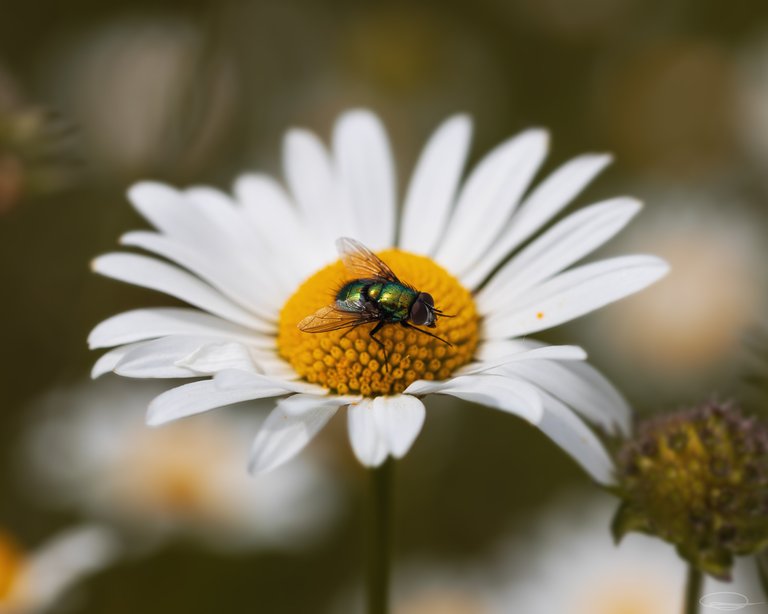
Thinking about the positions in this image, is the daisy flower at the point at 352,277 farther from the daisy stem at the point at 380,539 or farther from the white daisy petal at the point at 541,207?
the daisy stem at the point at 380,539

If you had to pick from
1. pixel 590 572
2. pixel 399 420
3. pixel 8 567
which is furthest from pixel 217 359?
pixel 590 572

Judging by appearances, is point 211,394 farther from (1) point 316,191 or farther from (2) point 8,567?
(2) point 8,567

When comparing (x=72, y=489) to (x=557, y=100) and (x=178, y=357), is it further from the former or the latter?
(x=557, y=100)

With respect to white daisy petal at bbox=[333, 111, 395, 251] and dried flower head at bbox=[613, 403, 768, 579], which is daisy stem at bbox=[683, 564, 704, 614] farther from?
white daisy petal at bbox=[333, 111, 395, 251]

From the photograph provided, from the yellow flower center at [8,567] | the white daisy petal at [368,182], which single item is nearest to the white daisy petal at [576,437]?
the white daisy petal at [368,182]

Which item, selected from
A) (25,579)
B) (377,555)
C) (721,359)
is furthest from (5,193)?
(721,359)

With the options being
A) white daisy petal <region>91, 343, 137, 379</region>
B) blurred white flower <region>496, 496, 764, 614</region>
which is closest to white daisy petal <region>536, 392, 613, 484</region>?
white daisy petal <region>91, 343, 137, 379</region>
